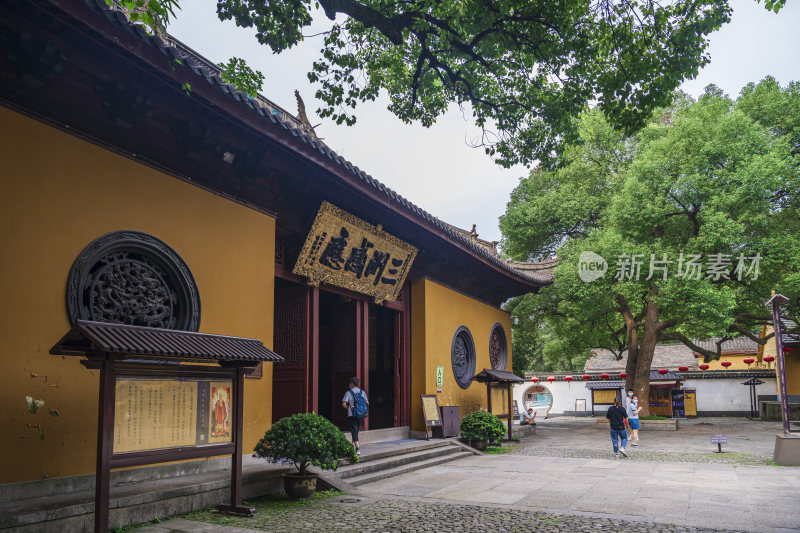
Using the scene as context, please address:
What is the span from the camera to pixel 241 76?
19.2ft

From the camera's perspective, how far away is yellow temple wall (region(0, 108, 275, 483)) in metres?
5.07

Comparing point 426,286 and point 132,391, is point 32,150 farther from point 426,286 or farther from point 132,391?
point 426,286

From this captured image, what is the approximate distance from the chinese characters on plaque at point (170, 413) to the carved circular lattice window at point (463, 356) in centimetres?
898

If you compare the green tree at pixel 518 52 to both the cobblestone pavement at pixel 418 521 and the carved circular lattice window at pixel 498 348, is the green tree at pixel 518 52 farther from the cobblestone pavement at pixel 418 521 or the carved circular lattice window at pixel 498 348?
the carved circular lattice window at pixel 498 348

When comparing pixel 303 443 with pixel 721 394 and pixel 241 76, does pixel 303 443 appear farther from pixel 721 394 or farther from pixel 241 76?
pixel 721 394

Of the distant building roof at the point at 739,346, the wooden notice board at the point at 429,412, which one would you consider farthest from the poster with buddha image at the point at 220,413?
the distant building roof at the point at 739,346

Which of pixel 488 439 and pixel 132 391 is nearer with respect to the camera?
pixel 132 391

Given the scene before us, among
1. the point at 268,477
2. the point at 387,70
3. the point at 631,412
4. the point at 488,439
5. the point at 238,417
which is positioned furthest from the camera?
the point at 631,412

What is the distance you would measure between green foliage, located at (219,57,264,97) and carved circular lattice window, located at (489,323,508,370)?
1219 centimetres

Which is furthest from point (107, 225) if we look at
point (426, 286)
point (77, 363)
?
point (426, 286)

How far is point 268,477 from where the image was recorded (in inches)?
271

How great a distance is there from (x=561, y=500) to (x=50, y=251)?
6077 mm

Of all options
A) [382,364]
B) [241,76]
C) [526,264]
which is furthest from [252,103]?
[526,264]

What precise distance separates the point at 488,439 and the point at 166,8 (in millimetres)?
10564
